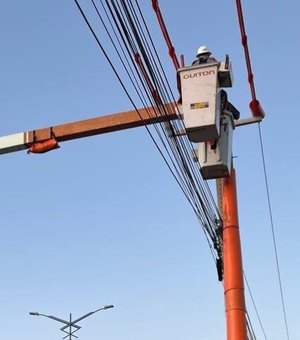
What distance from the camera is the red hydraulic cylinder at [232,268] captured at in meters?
10.1

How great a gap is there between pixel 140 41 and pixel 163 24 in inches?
12.5

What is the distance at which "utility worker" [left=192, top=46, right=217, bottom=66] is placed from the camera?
7922 millimetres

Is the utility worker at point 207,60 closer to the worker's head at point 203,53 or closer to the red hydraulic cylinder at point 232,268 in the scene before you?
the worker's head at point 203,53

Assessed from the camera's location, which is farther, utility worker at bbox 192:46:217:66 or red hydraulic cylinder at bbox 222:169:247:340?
red hydraulic cylinder at bbox 222:169:247:340

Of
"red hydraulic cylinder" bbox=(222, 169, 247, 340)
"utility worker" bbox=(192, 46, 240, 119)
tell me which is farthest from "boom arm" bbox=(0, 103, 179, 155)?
"red hydraulic cylinder" bbox=(222, 169, 247, 340)

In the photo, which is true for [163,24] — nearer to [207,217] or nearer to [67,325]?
[207,217]

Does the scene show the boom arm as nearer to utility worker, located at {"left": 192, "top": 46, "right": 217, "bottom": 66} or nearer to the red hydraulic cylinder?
utility worker, located at {"left": 192, "top": 46, "right": 217, "bottom": 66}

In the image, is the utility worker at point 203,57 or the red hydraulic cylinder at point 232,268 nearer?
the utility worker at point 203,57

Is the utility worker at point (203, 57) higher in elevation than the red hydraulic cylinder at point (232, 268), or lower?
higher

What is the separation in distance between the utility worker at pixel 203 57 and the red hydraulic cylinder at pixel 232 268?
3102 millimetres

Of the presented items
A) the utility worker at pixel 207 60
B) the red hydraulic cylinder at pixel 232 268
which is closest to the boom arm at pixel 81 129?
the utility worker at pixel 207 60

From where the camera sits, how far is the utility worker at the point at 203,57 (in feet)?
26.0

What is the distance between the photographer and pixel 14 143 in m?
9.47

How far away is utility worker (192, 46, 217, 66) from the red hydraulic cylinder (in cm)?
310
